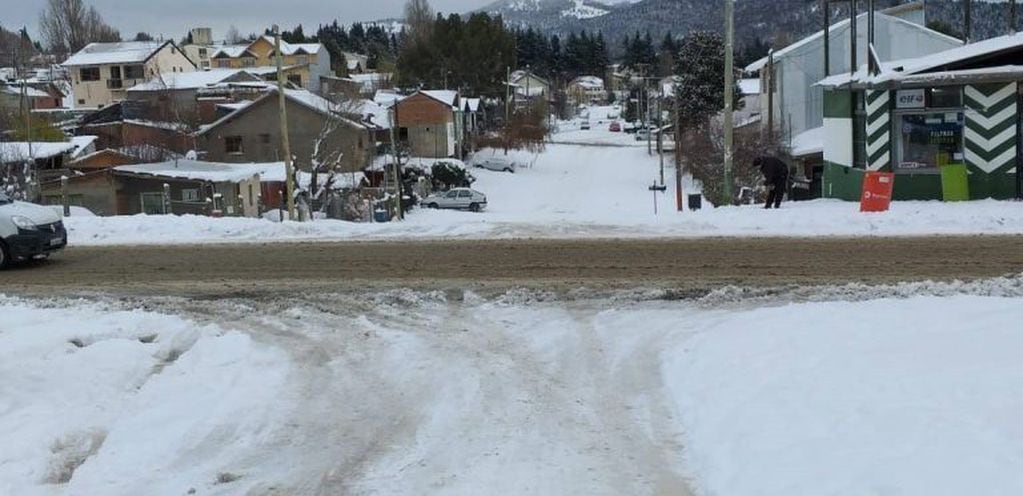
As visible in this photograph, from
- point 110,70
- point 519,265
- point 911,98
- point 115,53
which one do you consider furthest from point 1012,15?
point 115,53

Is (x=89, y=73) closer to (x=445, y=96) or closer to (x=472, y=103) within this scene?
(x=472, y=103)

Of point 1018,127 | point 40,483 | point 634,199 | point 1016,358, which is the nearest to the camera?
point 40,483

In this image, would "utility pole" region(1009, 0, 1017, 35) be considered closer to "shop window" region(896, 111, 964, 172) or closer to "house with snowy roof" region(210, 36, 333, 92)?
"shop window" region(896, 111, 964, 172)

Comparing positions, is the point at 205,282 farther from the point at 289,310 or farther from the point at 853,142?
the point at 853,142

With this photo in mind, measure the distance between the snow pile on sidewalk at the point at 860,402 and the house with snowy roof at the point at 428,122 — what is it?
237 ft

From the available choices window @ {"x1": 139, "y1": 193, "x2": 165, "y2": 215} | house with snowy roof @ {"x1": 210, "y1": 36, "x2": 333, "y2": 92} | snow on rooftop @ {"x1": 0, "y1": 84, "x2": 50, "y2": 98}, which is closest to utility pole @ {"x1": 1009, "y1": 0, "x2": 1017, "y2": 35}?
window @ {"x1": 139, "y1": 193, "x2": 165, "y2": 215}

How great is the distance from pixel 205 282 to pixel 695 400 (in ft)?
27.8

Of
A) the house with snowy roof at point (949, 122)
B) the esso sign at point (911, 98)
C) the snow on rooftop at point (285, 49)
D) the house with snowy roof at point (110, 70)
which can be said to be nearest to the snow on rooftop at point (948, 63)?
the house with snowy roof at point (949, 122)

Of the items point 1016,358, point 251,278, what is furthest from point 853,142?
point 1016,358

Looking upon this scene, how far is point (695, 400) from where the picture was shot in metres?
7.53

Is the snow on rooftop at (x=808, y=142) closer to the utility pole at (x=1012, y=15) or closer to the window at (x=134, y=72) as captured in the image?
the utility pole at (x=1012, y=15)

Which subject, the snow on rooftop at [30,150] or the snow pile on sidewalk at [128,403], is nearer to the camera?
the snow pile on sidewalk at [128,403]

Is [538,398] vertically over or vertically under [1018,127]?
under

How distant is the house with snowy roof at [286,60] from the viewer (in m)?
114
